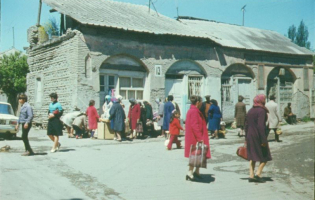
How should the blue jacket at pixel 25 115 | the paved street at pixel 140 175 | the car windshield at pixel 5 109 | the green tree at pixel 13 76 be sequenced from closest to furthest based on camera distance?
the paved street at pixel 140 175, the blue jacket at pixel 25 115, the car windshield at pixel 5 109, the green tree at pixel 13 76

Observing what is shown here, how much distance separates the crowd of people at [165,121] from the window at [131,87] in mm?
1092

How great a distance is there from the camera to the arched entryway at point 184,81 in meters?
18.4

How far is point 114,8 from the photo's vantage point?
19234 mm

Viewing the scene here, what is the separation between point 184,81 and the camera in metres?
18.8

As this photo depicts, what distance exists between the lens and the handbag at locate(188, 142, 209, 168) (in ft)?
22.0

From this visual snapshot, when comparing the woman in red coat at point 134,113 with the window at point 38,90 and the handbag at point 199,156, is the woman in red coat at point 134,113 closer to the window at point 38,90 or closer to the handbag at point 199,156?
the window at point 38,90

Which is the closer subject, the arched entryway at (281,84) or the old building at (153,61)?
the old building at (153,61)

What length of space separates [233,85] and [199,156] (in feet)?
47.3

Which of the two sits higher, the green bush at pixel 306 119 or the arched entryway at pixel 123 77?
the arched entryway at pixel 123 77

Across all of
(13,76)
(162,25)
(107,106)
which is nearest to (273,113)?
(107,106)

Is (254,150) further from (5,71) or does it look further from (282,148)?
(5,71)

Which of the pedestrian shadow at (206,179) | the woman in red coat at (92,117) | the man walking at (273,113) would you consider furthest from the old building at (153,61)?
the pedestrian shadow at (206,179)

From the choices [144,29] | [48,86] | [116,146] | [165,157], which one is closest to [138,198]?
[165,157]

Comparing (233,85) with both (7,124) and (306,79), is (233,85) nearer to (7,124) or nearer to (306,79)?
(306,79)
